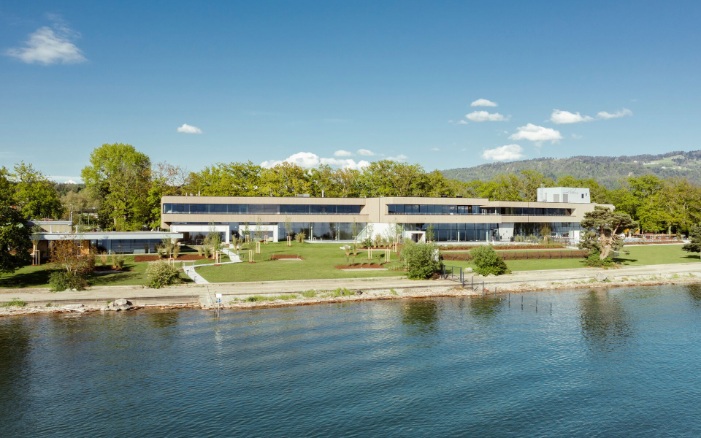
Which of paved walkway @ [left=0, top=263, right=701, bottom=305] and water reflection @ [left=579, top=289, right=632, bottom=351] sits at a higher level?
paved walkway @ [left=0, top=263, right=701, bottom=305]

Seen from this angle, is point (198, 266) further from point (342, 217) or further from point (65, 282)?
point (342, 217)

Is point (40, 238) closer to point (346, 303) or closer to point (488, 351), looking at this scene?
point (346, 303)

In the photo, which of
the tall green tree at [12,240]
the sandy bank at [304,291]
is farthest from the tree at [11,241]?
the sandy bank at [304,291]

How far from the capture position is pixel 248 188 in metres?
113

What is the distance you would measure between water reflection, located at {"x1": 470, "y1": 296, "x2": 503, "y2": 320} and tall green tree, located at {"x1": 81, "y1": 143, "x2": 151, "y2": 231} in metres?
74.0

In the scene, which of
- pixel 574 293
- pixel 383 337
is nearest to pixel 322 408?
pixel 383 337

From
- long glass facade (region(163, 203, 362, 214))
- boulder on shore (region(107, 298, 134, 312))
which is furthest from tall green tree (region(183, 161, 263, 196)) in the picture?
boulder on shore (region(107, 298, 134, 312))

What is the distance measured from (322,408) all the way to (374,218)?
70.1m

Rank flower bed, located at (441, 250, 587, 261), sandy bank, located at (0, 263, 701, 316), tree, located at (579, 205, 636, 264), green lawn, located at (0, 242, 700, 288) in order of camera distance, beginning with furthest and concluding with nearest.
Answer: flower bed, located at (441, 250, 587, 261) < tree, located at (579, 205, 636, 264) < green lawn, located at (0, 242, 700, 288) < sandy bank, located at (0, 263, 701, 316)

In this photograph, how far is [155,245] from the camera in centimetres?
7362

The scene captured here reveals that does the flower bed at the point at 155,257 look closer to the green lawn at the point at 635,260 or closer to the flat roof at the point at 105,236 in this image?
the flat roof at the point at 105,236

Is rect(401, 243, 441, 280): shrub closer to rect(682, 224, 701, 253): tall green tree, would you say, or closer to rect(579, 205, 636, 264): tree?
rect(579, 205, 636, 264): tree

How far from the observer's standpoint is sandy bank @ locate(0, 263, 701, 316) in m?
45.4

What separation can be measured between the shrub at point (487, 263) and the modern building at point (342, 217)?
24.7 m
